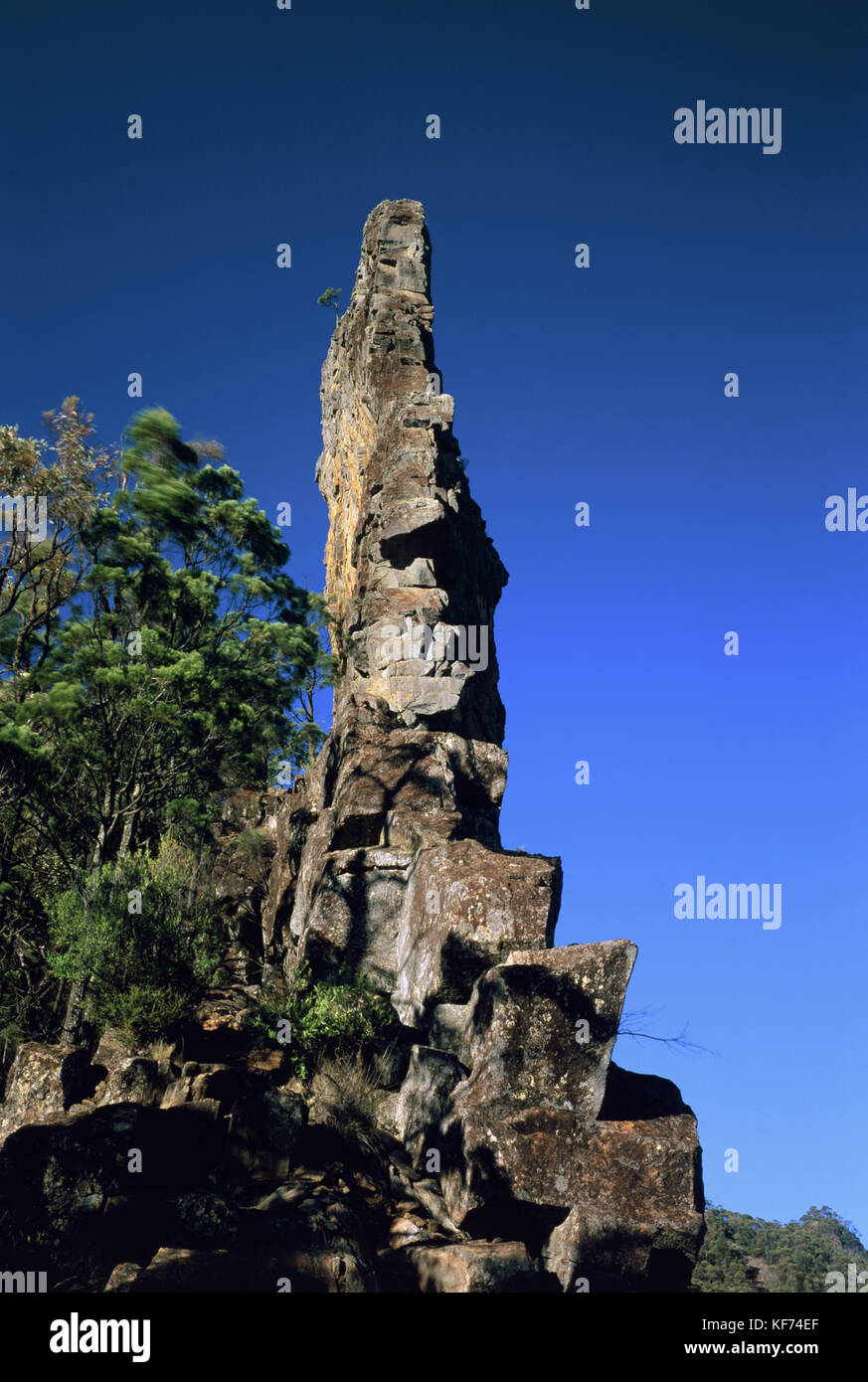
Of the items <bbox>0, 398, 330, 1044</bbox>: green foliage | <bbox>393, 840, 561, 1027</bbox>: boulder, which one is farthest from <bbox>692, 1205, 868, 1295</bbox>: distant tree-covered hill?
<bbox>0, 398, 330, 1044</bbox>: green foliage

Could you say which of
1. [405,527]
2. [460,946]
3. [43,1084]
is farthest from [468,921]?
[405,527]

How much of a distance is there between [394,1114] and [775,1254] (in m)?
37.0

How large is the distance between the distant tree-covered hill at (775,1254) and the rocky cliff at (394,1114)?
5.04 meters

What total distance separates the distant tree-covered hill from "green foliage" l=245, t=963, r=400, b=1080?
8534 mm

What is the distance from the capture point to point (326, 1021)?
2022 centimetres

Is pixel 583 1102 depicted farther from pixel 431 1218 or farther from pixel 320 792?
pixel 320 792

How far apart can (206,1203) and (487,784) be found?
1581cm

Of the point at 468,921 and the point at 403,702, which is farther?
the point at 403,702

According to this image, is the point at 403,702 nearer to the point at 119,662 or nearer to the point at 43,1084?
the point at 119,662

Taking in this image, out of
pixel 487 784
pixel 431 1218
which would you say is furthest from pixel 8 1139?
pixel 487 784

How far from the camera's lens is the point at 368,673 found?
128ft

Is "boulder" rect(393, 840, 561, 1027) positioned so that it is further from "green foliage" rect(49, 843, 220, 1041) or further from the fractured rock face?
"green foliage" rect(49, 843, 220, 1041)

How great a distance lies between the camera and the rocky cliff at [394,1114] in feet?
47.9
